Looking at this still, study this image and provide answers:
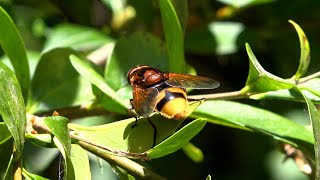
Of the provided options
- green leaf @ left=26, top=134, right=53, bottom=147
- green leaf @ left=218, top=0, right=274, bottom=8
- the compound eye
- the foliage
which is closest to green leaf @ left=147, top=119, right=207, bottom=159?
the foliage

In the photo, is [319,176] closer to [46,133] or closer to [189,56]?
[46,133]

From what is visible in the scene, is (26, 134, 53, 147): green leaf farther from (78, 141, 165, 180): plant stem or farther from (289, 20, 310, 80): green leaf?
(289, 20, 310, 80): green leaf

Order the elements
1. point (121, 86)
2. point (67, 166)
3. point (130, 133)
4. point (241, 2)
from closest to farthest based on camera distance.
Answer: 1. point (67, 166)
2. point (130, 133)
3. point (121, 86)
4. point (241, 2)

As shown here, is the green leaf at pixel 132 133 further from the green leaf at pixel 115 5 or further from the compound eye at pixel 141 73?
the green leaf at pixel 115 5

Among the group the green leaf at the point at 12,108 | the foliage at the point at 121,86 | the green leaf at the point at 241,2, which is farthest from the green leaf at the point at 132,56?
the green leaf at the point at 12,108

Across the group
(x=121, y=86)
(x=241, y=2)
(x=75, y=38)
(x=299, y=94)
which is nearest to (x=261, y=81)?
(x=299, y=94)

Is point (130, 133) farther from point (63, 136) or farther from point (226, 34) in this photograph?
point (226, 34)
